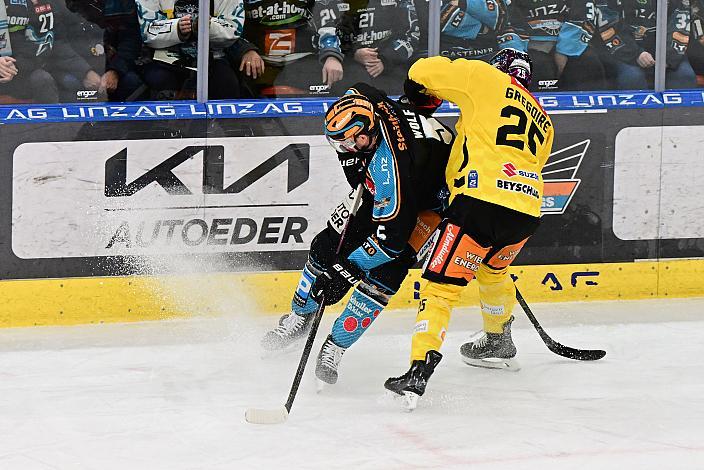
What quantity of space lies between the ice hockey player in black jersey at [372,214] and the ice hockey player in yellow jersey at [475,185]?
5.6 inches

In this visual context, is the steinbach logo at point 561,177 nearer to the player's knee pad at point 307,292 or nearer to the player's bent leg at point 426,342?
the player's knee pad at point 307,292

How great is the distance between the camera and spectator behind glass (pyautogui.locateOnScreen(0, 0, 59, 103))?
518 centimetres

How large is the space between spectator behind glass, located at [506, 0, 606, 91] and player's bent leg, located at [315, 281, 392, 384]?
2.01m

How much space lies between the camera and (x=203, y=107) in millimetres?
5359

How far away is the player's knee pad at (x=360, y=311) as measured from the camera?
4156 mm

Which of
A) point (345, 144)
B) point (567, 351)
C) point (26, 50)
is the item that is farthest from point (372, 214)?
point (26, 50)

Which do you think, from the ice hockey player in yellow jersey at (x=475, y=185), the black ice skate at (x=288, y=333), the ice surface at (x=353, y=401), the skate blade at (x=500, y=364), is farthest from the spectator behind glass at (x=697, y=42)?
the black ice skate at (x=288, y=333)

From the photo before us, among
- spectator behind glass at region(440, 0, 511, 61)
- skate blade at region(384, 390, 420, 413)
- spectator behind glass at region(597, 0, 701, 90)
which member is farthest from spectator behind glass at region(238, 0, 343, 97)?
skate blade at region(384, 390, 420, 413)

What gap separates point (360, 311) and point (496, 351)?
2.27 feet

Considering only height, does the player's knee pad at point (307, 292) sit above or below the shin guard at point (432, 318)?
below

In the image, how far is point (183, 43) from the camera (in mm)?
5359

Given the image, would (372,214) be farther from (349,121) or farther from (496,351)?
(496,351)

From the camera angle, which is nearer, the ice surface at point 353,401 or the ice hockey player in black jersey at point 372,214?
the ice surface at point 353,401

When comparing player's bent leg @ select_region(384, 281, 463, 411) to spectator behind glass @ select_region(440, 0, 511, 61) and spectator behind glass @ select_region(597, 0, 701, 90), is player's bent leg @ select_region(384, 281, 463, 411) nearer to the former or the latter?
spectator behind glass @ select_region(440, 0, 511, 61)
